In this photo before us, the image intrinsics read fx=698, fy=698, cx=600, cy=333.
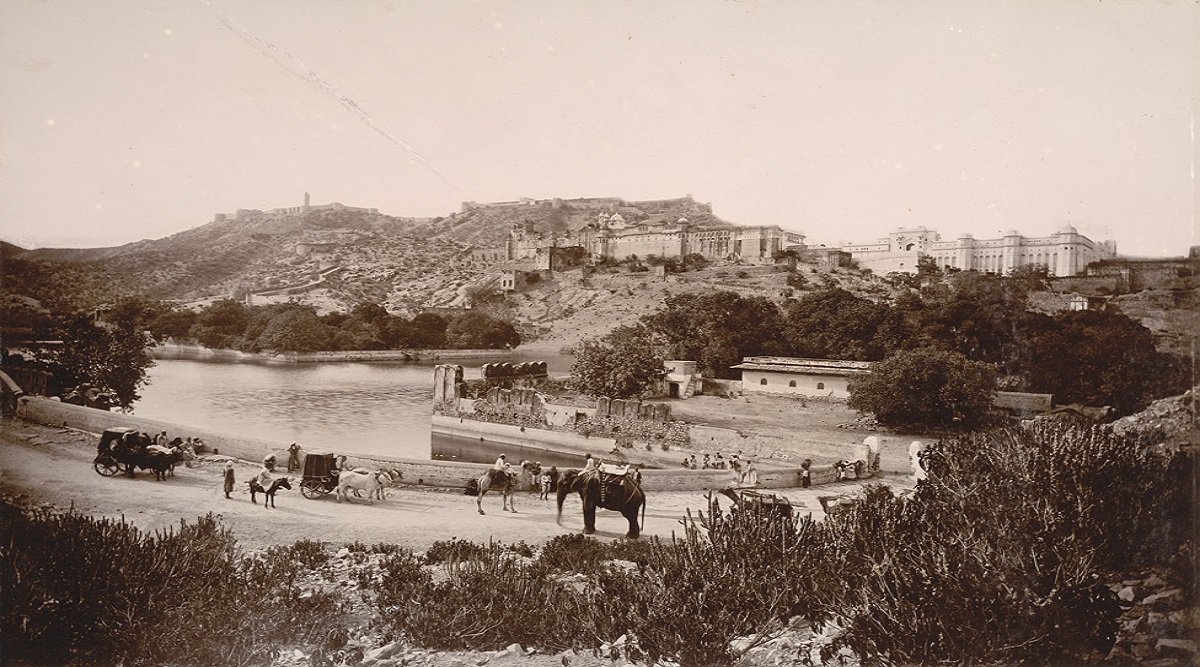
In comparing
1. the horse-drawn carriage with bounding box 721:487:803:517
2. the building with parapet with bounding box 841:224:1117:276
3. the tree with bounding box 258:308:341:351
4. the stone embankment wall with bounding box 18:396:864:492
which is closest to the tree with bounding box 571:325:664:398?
the stone embankment wall with bounding box 18:396:864:492

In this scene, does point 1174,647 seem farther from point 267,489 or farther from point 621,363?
point 267,489

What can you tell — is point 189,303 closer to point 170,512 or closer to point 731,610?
point 170,512

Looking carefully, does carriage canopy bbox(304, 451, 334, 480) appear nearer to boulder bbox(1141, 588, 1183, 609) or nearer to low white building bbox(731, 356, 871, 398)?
low white building bbox(731, 356, 871, 398)

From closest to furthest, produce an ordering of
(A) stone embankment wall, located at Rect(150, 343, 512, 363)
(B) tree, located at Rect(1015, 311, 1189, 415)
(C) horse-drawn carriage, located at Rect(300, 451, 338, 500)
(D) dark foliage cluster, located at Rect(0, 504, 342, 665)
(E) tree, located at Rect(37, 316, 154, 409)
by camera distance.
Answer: (D) dark foliage cluster, located at Rect(0, 504, 342, 665) < (B) tree, located at Rect(1015, 311, 1189, 415) < (C) horse-drawn carriage, located at Rect(300, 451, 338, 500) < (E) tree, located at Rect(37, 316, 154, 409) < (A) stone embankment wall, located at Rect(150, 343, 512, 363)

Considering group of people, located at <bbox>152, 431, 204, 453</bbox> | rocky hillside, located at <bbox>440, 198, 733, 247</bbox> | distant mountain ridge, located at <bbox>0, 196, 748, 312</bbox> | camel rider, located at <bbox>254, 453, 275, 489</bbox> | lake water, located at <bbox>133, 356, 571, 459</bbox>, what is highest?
rocky hillside, located at <bbox>440, 198, 733, 247</bbox>

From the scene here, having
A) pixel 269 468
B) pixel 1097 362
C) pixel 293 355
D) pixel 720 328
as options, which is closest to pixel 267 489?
pixel 269 468

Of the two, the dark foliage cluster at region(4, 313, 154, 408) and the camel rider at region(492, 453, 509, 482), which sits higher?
the dark foliage cluster at region(4, 313, 154, 408)

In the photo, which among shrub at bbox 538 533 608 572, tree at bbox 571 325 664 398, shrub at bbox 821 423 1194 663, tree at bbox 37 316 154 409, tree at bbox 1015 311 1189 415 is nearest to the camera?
shrub at bbox 821 423 1194 663

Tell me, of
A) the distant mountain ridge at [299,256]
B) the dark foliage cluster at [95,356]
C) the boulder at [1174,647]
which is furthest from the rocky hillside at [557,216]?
the boulder at [1174,647]

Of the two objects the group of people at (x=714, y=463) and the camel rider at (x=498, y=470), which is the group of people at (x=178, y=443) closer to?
the camel rider at (x=498, y=470)
